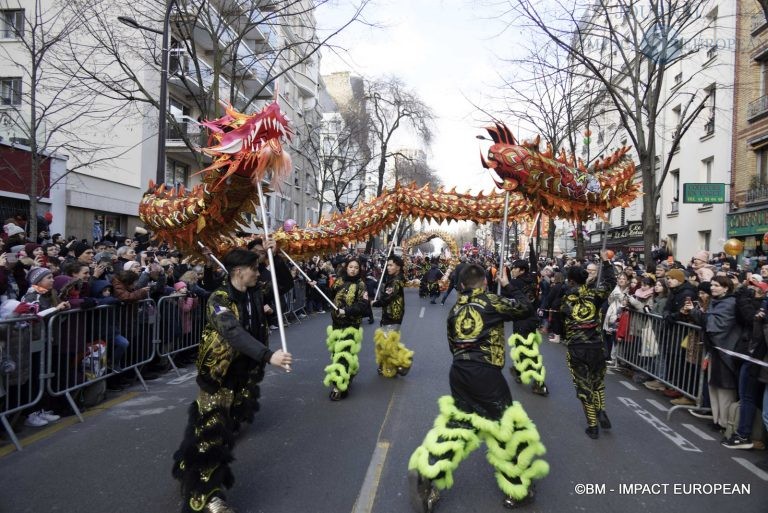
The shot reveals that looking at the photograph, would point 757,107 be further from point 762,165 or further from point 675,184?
point 675,184

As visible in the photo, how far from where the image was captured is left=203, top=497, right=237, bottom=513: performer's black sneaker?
3490 mm

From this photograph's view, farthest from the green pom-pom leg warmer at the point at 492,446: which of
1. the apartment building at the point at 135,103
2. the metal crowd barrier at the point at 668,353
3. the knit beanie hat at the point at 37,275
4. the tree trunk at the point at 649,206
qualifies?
the apartment building at the point at 135,103

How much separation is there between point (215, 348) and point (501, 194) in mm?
4295

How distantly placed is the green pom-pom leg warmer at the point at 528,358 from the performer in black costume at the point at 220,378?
4.34 metres

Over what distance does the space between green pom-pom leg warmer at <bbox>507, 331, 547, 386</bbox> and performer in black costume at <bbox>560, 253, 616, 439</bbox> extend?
1.53 meters

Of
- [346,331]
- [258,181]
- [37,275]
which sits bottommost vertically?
[346,331]

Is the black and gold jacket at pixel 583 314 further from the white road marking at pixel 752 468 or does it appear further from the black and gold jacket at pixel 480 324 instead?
the black and gold jacket at pixel 480 324

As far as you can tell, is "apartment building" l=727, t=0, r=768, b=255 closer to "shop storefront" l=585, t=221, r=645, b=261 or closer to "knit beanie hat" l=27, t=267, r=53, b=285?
"shop storefront" l=585, t=221, r=645, b=261

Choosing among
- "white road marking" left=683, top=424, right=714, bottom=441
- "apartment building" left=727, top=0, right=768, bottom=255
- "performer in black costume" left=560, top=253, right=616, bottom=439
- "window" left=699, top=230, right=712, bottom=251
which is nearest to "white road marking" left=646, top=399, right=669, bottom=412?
"white road marking" left=683, top=424, right=714, bottom=441

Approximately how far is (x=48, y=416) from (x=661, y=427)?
651cm

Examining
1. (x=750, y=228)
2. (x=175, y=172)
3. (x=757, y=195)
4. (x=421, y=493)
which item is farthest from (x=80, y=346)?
(x=175, y=172)

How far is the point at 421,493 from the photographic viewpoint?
3676 mm

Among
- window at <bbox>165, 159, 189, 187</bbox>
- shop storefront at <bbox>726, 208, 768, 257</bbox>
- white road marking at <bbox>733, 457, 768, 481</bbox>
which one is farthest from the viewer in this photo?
window at <bbox>165, 159, 189, 187</bbox>

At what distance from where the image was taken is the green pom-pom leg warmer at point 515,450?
3.77m
